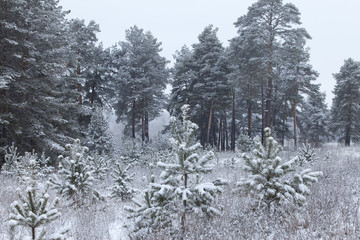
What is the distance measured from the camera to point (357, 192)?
6.08 metres

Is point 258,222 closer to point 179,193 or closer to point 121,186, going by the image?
point 179,193

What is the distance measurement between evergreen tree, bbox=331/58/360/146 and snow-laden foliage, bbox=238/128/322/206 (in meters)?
30.1

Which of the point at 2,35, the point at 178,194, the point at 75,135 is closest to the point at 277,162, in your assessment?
the point at 178,194

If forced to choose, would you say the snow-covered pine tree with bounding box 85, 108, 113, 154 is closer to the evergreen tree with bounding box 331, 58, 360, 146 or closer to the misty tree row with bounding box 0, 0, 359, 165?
the misty tree row with bounding box 0, 0, 359, 165

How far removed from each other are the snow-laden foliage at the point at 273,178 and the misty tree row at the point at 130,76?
11625 millimetres

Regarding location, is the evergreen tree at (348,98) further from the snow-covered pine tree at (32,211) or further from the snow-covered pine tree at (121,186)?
the snow-covered pine tree at (32,211)

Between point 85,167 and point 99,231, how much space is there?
2144 mm

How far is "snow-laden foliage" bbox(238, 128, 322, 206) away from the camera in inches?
184

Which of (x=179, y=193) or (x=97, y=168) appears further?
(x=97, y=168)

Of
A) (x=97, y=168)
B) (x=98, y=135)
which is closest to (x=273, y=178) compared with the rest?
(x=97, y=168)

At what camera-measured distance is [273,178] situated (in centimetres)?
480

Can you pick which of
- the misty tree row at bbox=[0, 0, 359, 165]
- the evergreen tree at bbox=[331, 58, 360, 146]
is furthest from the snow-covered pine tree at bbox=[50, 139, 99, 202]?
the evergreen tree at bbox=[331, 58, 360, 146]

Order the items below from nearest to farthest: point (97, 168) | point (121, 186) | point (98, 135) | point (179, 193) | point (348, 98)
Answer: point (179, 193), point (121, 186), point (97, 168), point (98, 135), point (348, 98)

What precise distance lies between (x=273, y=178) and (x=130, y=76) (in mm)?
24075
